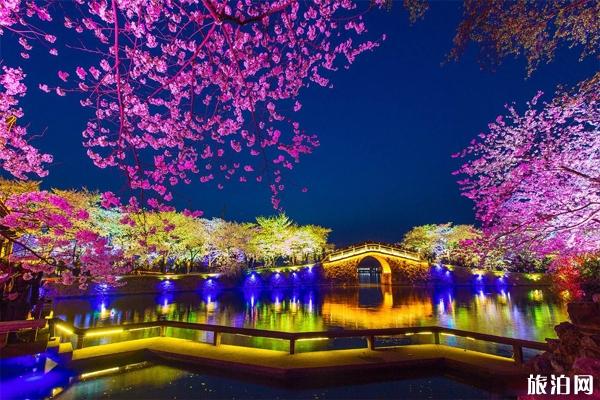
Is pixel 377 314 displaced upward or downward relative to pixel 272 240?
downward

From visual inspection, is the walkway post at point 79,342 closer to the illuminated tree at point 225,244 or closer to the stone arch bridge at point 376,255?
the illuminated tree at point 225,244

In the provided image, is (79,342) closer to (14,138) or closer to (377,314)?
(14,138)

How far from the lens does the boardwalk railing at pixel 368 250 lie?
1644 inches

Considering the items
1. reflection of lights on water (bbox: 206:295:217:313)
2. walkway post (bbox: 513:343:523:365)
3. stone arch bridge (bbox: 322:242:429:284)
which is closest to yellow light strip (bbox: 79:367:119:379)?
walkway post (bbox: 513:343:523:365)

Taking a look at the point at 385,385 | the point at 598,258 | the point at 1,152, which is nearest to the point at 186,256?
the point at 1,152

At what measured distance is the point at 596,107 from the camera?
7.76 m

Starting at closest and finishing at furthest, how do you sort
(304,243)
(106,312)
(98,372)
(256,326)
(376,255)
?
(98,372) < (256,326) < (106,312) < (376,255) < (304,243)

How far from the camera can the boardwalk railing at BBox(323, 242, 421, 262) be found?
4175 cm

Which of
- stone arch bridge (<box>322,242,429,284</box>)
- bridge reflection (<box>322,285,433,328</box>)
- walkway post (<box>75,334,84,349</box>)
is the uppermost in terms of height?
stone arch bridge (<box>322,242,429,284</box>)

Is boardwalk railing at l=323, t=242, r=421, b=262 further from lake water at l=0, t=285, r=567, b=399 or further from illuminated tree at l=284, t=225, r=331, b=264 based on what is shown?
lake water at l=0, t=285, r=567, b=399

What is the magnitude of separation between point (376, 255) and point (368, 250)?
1.66 metres

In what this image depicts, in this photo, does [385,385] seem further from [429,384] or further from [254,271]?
[254,271]

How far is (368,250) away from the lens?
43.0 m

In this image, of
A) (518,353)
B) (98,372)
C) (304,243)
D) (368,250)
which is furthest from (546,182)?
(304,243)
